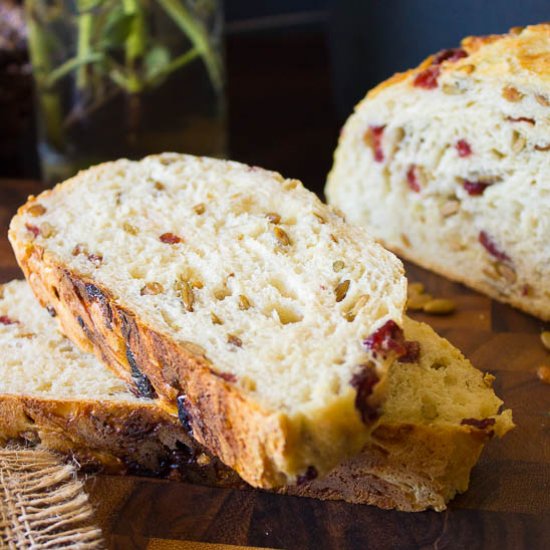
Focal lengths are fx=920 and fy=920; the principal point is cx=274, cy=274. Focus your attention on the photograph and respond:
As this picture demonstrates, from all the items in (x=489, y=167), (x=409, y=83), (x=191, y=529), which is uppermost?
(x=409, y=83)

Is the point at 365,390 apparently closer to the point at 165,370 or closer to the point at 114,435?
the point at 165,370

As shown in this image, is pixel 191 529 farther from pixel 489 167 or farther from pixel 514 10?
pixel 514 10

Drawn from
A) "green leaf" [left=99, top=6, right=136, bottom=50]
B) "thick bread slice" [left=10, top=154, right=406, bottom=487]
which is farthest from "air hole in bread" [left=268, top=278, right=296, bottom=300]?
"green leaf" [left=99, top=6, right=136, bottom=50]

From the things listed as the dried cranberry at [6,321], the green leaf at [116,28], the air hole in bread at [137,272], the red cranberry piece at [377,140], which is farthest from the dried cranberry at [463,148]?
the dried cranberry at [6,321]

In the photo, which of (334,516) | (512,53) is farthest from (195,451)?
(512,53)

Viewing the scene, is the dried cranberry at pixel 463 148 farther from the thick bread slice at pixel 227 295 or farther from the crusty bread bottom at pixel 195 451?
the crusty bread bottom at pixel 195 451

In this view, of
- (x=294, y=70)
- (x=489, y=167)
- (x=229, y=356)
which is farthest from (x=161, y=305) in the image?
(x=294, y=70)

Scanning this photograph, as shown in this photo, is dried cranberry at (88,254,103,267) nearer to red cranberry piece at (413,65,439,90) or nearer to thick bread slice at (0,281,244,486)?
thick bread slice at (0,281,244,486)
